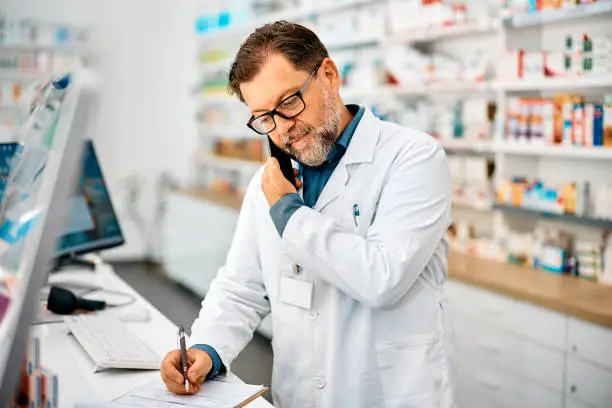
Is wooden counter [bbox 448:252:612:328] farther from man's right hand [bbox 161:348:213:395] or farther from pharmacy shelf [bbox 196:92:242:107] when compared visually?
pharmacy shelf [bbox 196:92:242:107]

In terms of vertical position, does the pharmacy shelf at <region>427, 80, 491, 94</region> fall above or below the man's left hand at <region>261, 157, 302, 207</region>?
above

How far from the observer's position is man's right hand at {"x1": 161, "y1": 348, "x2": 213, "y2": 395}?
137 cm

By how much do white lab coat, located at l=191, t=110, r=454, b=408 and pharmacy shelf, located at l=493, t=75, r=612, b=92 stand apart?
69.7 inches

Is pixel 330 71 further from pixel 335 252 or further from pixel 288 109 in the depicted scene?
pixel 335 252

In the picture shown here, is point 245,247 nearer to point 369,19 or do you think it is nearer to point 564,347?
point 564,347

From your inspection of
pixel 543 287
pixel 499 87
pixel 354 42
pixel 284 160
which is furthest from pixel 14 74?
pixel 284 160

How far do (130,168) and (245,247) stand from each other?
20.6 feet

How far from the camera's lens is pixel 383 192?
156 centimetres

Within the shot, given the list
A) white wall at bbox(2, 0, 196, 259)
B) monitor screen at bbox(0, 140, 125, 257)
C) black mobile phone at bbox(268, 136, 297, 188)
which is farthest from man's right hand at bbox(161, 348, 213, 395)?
white wall at bbox(2, 0, 196, 259)

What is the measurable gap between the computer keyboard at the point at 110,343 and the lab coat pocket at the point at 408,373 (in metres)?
0.57

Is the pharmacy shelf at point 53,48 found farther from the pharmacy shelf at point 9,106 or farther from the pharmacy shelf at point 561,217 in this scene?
the pharmacy shelf at point 561,217

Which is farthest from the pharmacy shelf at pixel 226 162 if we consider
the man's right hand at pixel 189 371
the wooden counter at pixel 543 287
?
the man's right hand at pixel 189 371

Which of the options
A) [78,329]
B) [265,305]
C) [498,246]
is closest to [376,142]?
[265,305]

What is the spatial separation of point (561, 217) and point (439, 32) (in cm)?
133
